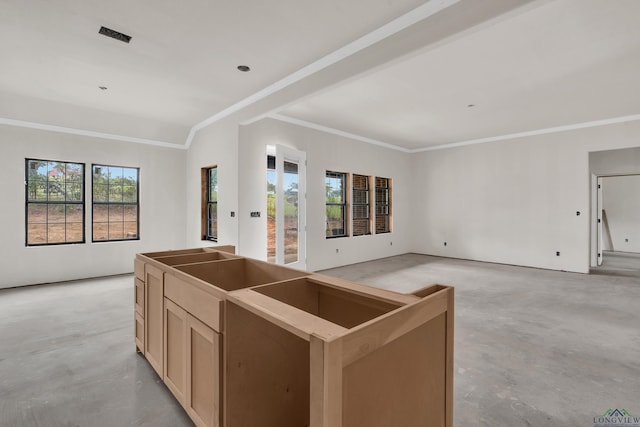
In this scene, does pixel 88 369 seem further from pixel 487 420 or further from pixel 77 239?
pixel 77 239

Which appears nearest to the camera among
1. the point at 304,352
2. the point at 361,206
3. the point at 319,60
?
the point at 304,352

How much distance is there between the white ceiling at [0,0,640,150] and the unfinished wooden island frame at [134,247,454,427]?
2105 millimetres

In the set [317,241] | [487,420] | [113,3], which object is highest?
[113,3]

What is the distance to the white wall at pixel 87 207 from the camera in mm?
4699

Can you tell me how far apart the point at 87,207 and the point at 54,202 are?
0.45 metres

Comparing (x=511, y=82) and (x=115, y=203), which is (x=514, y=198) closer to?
(x=511, y=82)

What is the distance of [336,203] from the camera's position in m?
6.62

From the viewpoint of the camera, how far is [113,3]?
236cm

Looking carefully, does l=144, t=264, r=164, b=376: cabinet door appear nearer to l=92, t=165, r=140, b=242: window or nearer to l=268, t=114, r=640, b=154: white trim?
l=268, t=114, r=640, b=154: white trim

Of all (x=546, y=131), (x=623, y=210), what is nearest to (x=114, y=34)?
(x=546, y=131)

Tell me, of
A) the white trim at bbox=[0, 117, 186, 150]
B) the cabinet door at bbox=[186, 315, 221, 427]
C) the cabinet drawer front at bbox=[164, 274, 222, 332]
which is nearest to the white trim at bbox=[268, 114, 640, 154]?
the white trim at bbox=[0, 117, 186, 150]

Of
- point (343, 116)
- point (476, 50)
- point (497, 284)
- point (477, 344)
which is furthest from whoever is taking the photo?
point (343, 116)

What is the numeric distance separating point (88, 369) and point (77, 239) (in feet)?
12.7

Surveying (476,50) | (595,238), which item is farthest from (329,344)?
(595,238)
